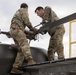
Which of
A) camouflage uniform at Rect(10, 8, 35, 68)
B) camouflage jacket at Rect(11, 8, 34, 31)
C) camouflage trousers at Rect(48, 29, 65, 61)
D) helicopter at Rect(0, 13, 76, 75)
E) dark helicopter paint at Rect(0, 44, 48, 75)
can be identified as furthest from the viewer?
camouflage trousers at Rect(48, 29, 65, 61)

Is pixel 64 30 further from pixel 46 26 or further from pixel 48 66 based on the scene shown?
pixel 48 66

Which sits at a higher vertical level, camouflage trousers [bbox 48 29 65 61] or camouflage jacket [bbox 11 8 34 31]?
camouflage jacket [bbox 11 8 34 31]

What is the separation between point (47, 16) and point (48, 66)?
1.60 metres

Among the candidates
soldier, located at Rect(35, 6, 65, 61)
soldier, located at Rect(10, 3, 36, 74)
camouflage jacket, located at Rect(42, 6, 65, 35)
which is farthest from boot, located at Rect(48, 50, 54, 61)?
soldier, located at Rect(10, 3, 36, 74)

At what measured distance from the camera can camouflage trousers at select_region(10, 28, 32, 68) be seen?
4.71 meters

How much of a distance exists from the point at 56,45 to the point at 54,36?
7.5 inches

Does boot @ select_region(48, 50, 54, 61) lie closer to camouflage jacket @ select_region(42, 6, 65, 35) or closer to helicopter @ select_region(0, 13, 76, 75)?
helicopter @ select_region(0, 13, 76, 75)

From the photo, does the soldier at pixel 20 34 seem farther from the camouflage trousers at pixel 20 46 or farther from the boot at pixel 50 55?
the boot at pixel 50 55

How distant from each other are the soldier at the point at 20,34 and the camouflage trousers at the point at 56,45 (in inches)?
18.6

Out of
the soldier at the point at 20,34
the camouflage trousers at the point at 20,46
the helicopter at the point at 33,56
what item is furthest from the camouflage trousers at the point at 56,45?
the camouflage trousers at the point at 20,46

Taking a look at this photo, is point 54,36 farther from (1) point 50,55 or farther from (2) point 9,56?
(2) point 9,56

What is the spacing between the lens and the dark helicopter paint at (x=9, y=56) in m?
4.61

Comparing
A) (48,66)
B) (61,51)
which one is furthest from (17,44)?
(48,66)

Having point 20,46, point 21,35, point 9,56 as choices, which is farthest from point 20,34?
point 9,56
